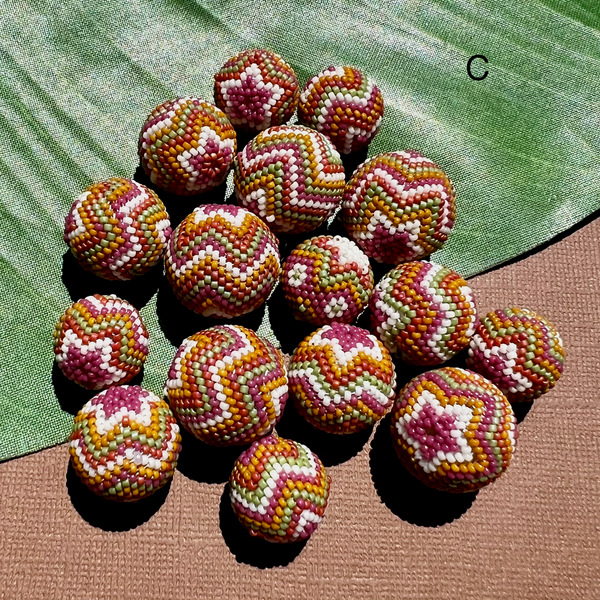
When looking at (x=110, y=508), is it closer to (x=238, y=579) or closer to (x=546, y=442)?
(x=238, y=579)

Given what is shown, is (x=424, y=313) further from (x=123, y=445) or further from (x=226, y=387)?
(x=123, y=445)

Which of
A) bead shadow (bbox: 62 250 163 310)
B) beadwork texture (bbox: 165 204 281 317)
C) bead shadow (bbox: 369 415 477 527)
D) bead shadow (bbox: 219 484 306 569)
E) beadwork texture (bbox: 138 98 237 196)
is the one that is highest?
beadwork texture (bbox: 138 98 237 196)

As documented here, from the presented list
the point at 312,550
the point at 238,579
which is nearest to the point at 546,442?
the point at 312,550

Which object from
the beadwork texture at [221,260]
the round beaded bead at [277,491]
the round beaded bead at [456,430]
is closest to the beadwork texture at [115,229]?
the beadwork texture at [221,260]

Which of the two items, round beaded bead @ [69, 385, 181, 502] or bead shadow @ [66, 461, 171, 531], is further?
bead shadow @ [66, 461, 171, 531]

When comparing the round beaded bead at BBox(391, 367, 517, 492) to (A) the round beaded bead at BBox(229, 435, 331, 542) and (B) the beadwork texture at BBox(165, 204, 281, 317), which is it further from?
(B) the beadwork texture at BBox(165, 204, 281, 317)

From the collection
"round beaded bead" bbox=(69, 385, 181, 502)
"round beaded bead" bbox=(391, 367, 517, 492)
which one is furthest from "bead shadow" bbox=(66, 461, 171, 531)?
"round beaded bead" bbox=(391, 367, 517, 492)
